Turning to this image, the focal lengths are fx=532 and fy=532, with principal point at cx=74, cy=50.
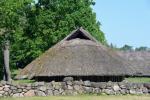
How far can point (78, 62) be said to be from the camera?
33.0 meters

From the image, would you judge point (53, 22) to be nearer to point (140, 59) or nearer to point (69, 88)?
point (140, 59)

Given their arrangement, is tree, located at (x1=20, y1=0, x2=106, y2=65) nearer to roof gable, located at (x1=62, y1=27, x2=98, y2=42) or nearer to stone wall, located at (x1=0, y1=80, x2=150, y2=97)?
roof gable, located at (x1=62, y1=27, x2=98, y2=42)

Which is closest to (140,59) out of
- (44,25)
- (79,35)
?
(44,25)

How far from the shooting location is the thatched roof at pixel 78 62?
106ft

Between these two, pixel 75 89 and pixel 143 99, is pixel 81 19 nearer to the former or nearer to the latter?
pixel 75 89

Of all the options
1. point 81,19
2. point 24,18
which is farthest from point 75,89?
point 24,18

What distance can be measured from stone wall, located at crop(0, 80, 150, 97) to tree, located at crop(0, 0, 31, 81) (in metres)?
15.8

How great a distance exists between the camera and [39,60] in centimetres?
3366

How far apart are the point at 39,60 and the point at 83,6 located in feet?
59.7

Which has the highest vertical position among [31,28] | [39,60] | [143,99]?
[31,28]

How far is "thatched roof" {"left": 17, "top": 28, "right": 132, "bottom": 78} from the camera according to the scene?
32.2 metres

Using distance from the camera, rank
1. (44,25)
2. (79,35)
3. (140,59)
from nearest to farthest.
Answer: (79,35)
(44,25)
(140,59)

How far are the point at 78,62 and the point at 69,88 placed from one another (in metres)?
4.33

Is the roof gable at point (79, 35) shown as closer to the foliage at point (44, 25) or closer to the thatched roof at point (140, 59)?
the foliage at point (44, 25)
